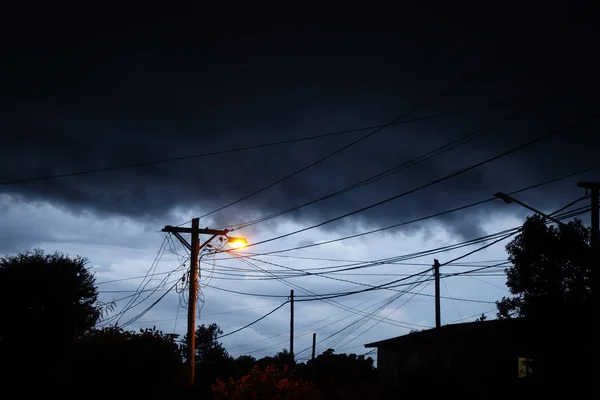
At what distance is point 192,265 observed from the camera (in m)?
32.2

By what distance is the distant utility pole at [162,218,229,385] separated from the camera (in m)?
31.2

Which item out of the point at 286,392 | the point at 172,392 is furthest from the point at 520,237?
the point at 172,392

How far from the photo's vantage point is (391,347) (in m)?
44.4

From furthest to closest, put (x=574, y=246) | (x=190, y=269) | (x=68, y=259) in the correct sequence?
(x=68, y=259) < (x=574, y=246) < (x=190, y=269)

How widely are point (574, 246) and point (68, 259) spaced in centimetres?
3116

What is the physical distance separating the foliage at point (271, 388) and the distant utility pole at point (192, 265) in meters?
3.17

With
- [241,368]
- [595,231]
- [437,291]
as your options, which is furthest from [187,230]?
[241,368]

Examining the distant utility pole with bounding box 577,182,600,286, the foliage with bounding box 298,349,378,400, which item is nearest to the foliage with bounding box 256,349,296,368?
the foliage with bounding box 298,349,378,400

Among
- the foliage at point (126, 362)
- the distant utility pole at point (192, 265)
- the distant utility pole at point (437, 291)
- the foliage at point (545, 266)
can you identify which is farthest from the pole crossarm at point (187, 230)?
the foliage at point (545, 266)

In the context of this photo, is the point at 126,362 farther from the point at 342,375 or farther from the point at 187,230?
the point at 342,375

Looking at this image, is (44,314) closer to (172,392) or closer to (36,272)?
(36,272)

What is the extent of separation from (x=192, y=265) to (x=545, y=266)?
64.2ft

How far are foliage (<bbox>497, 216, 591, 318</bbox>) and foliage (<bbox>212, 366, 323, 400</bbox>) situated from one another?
602 inches

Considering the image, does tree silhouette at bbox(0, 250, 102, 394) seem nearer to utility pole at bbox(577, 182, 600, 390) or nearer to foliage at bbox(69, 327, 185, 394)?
foliage at bbox(69, 327, 185, 394)
